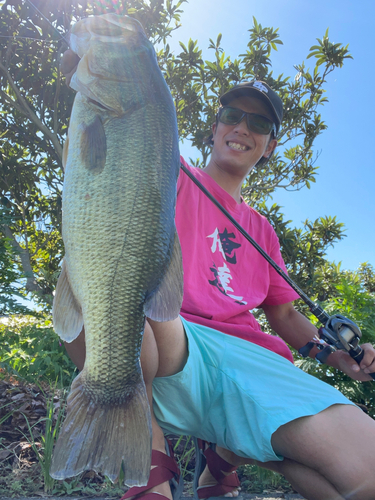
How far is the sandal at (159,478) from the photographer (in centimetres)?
145

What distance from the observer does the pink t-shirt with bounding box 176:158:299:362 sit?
192 cm

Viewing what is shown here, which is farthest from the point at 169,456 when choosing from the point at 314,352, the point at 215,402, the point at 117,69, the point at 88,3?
the point at 88,3

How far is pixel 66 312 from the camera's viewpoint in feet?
4.00

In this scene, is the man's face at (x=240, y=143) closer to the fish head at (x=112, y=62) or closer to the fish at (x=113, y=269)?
the fish head at (x=112, y=62)

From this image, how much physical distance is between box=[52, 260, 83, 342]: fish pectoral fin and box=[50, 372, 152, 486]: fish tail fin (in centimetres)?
15

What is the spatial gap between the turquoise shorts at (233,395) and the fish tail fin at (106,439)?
15.9 inches

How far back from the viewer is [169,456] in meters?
1.60

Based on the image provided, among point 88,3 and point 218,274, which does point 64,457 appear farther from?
point 88,3

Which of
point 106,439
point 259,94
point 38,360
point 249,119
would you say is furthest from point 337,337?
point 38,360

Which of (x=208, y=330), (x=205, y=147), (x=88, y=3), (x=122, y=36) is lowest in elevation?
(x=208, y=330)

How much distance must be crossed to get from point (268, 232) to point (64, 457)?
1960 mm

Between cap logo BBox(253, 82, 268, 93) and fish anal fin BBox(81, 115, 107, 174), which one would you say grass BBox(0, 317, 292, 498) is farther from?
cap logo BBox(253, 82, 268, 93)

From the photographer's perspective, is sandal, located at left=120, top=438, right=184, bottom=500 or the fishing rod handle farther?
the fishing rod handle

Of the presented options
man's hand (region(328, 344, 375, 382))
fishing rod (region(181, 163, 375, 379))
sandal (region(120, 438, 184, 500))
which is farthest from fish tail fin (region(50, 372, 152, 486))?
man's hand (region(328, 344, 375, 382))
